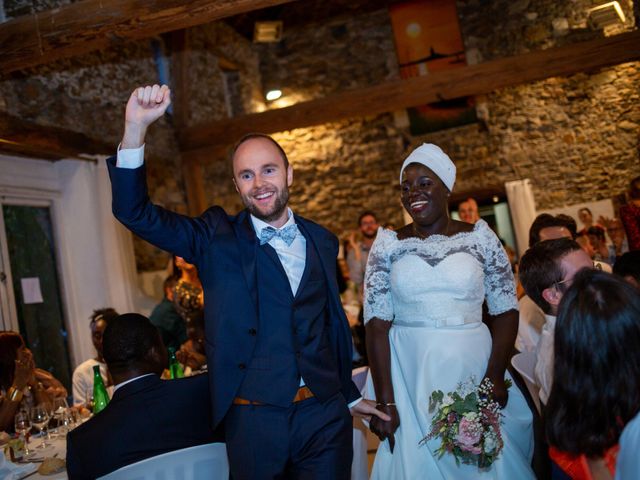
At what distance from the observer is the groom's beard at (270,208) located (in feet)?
6.75

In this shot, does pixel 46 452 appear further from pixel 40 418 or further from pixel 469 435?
pixel 469 435

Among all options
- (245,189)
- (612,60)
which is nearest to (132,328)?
(245,189)

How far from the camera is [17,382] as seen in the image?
124 inches

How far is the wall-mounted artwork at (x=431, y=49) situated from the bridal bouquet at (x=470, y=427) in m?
8.57

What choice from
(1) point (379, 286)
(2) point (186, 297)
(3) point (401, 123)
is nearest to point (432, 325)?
(1) point (379, 286)

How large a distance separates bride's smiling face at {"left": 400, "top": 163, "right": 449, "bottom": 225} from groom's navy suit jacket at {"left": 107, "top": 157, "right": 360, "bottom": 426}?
67cm

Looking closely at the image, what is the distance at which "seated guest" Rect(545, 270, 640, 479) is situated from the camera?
4.07 ft

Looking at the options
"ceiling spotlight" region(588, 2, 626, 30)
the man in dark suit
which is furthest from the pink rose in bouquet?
"ceiling spotlight" region(588, 2, 626, 30)

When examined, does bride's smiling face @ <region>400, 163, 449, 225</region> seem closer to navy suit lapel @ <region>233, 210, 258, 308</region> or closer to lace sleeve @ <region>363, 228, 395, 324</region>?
lace sleeve @ <region>363, 228, 395, 324</region>

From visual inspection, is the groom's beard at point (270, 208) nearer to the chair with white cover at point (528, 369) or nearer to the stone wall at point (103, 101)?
the chair with white cover at point (528, 369)

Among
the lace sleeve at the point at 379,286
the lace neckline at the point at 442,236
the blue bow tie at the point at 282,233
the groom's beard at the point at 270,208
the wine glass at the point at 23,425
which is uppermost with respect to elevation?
the groom's beard at the point at 270,208

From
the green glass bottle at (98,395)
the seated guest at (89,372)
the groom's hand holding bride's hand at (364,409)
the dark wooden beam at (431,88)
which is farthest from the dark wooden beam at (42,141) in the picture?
the groom's hand holding bride's hand at (364,409)

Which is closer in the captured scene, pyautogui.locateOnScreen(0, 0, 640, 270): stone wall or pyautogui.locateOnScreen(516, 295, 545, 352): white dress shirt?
pyautogui.locateOnScreen(516, 295, 545, 352): white dress shirt

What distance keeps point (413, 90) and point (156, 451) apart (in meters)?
7.08
